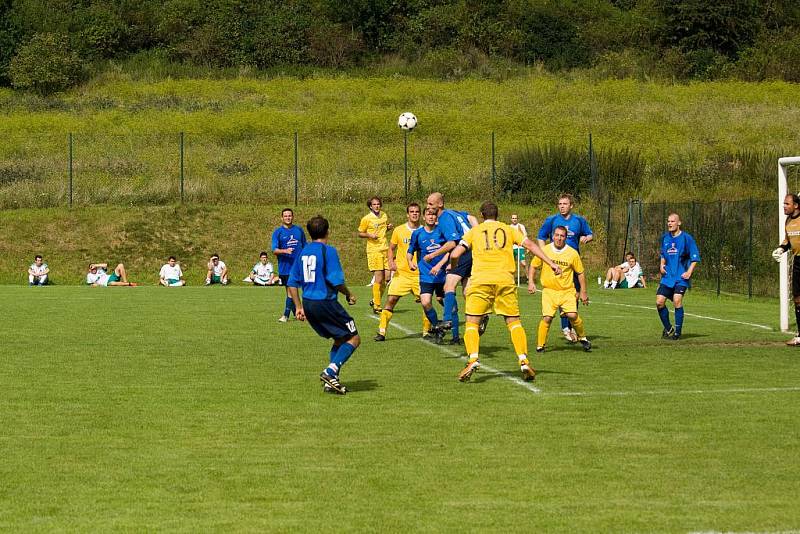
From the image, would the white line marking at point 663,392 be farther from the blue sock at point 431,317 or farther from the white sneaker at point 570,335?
the blue sock at point 431,317

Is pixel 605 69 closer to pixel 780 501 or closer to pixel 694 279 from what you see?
pixel 694 279

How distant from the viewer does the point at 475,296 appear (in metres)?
13.0

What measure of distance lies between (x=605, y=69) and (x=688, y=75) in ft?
17.4

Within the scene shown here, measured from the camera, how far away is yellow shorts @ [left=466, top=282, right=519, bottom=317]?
13.0 m

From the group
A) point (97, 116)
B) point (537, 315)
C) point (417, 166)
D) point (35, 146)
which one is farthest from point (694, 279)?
point (97, 116)

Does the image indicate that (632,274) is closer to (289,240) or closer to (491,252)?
(289,240)

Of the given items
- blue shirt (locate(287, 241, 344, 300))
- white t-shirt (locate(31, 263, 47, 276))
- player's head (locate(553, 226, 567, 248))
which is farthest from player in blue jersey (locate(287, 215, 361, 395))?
white t-shirt (locate(31, 263, 47, 276))

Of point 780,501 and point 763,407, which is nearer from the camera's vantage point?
point 780,501

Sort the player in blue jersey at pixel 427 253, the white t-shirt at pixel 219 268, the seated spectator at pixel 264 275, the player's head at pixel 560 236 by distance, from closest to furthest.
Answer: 1. the player's head at pixel 560 236
2. the player in blue jersey at pixel 427 253
3. the seated spectator at pixel 264 275
4. the white t-shirt at pixel 219 268

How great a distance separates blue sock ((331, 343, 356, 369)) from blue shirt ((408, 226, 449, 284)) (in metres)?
4.93

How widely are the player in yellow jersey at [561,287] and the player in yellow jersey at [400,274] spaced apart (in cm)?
255

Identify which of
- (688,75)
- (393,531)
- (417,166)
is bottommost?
(393,531)

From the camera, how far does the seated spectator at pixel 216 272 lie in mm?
37812

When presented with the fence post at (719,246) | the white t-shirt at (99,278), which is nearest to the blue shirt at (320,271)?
the fence post at (719,246)
